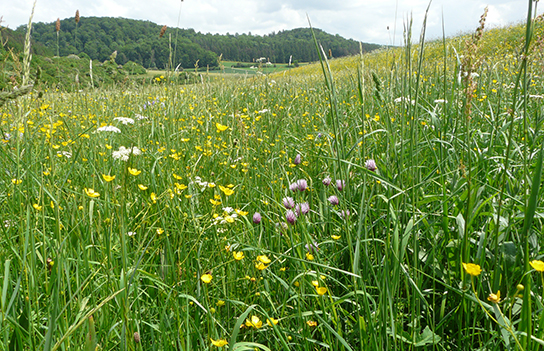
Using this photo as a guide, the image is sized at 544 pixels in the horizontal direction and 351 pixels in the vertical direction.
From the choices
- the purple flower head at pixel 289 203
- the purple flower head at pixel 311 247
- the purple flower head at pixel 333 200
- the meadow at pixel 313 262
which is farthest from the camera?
the purple flower head at pixel 333 200

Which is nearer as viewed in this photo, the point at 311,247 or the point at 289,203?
the point at 311,247

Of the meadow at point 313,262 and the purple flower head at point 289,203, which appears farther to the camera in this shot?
the purple flower head at point 289,203

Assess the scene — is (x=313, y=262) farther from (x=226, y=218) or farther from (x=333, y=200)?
(x=333, y=200)

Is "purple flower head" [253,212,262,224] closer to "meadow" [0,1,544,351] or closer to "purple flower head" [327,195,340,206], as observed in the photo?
"meadow" [0,1,544,351]

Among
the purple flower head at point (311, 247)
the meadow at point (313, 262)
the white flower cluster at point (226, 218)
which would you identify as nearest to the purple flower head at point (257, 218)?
the meadow at point (313, 262)

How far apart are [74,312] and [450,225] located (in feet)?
3.99

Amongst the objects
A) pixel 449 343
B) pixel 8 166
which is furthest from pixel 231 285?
pixel 8 166

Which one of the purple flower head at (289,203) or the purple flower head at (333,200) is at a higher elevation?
the purple flower head at (289,203)

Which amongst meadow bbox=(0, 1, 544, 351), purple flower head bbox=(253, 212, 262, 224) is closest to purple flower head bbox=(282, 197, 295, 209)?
meadow bbox=(0, 1, 544, 351)

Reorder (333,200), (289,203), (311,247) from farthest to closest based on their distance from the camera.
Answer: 1. (333,200)
2. (289,203)
3. (311,247)

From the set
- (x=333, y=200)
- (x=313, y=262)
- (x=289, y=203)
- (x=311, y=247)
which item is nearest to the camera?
(x=313, y=262)

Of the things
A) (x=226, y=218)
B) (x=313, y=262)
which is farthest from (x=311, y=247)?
(x=226, y=218)

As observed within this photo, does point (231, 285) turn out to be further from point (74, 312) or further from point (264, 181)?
point (264, 181)

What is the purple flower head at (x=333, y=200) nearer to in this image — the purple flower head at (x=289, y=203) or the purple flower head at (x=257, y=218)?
the purple flower head at (x=289, y=203)
